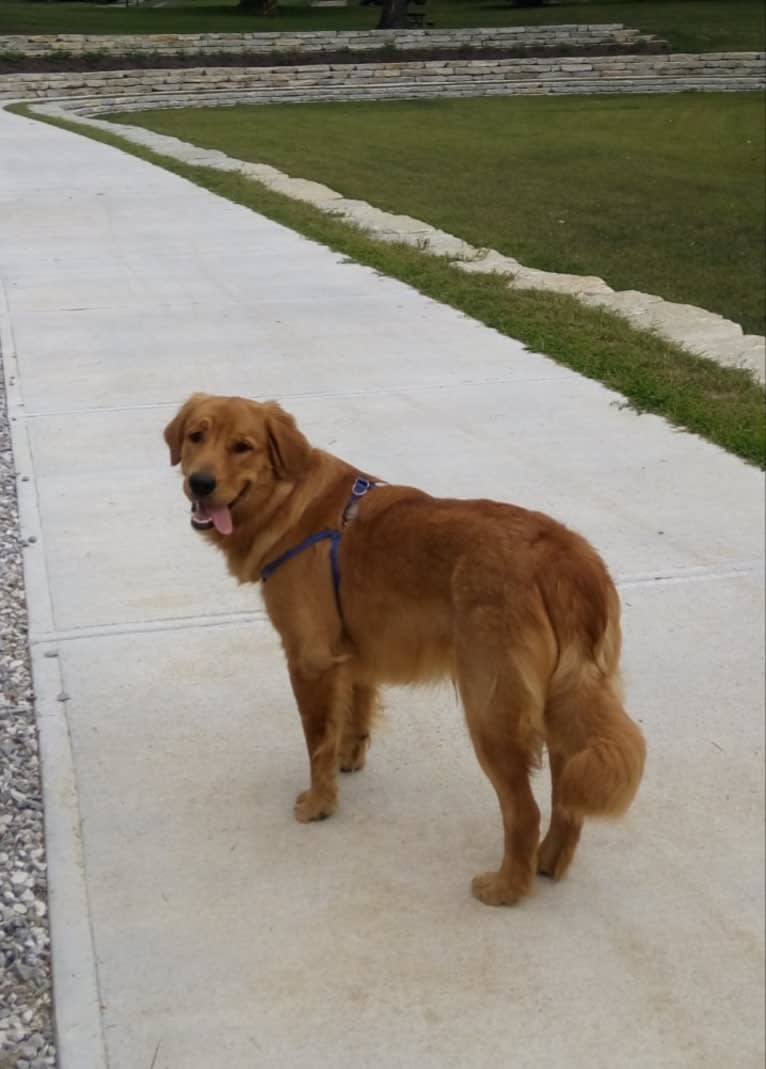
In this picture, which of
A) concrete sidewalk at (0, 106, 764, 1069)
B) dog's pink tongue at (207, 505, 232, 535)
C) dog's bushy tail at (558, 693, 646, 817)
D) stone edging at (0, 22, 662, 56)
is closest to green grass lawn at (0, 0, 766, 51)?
stone edging at (0, 22, 662, 56)

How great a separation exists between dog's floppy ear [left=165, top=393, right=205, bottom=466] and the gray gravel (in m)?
0.92

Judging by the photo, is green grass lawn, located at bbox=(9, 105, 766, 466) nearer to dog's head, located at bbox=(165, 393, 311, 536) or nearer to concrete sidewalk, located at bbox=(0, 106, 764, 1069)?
concrete sidewalk, located at bbox=(0, 106, 764, 1069)

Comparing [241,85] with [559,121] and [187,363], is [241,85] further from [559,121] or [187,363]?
[187,363]

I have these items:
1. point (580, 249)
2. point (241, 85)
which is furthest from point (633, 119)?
point (580, 249)

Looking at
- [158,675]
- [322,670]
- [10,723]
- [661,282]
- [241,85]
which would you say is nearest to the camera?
[322,670]

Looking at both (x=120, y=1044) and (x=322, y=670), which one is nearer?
(x=120, y=1044)

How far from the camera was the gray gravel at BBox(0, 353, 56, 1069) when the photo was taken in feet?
8.79

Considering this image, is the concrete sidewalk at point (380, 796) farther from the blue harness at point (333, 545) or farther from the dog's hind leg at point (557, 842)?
the blue harness at point (333, 545)

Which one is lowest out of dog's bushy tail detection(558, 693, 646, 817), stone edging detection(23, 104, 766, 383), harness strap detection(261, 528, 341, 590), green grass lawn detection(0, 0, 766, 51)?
stone edging detection(23, 104, 766, 383)

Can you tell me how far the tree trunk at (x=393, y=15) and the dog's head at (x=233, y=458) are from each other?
1562 inches

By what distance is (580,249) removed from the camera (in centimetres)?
1274

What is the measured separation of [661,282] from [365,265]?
2803 mm

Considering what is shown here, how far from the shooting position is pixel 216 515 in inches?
133

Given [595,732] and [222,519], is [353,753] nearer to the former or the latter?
[222,519]
